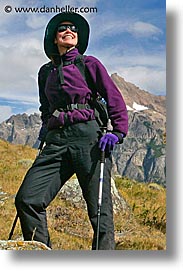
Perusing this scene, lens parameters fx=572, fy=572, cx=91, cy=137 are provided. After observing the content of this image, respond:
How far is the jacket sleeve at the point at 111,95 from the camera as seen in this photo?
4188mm

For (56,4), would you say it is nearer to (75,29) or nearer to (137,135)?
(75,29)

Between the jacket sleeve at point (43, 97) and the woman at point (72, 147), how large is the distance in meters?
0.11

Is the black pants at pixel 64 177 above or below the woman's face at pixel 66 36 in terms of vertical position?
below

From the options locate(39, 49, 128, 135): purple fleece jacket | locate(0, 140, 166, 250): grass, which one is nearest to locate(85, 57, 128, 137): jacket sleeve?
locate(39, 49, 128, 135): purple fleece jacket

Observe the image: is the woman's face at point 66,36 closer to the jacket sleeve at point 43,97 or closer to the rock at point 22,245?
the jacket sleeve at point 43,97

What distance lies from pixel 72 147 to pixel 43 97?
0.56 meters

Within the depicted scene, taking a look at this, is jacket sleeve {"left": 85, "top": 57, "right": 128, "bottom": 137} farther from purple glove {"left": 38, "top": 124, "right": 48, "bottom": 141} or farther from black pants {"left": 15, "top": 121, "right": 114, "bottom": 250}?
purple glove {"left": 38, "top": 124, "right": 48, "bottom": 141}

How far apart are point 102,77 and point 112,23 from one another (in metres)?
0.64

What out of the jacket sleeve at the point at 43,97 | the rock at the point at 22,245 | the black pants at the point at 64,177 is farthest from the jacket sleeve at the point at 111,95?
the rock at the point at 22,245

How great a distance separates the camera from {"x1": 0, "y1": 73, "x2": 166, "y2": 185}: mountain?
4.50m

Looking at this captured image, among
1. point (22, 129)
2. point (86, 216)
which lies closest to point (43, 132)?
point (22, 129)

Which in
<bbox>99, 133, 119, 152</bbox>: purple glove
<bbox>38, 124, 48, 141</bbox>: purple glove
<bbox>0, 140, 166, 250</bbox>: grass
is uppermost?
<bbox>38, 124, 48, 141</bbox>: purple glove

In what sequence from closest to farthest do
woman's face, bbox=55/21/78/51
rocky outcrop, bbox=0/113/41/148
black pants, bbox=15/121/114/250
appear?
black pants, bbox=15/121/114/250 → woman's face, bbox=55/21/78/51 → rocky outcrop, bbox=0/113/41/148

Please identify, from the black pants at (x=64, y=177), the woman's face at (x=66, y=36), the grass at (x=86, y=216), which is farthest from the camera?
the grass at (x=86, y=216)
